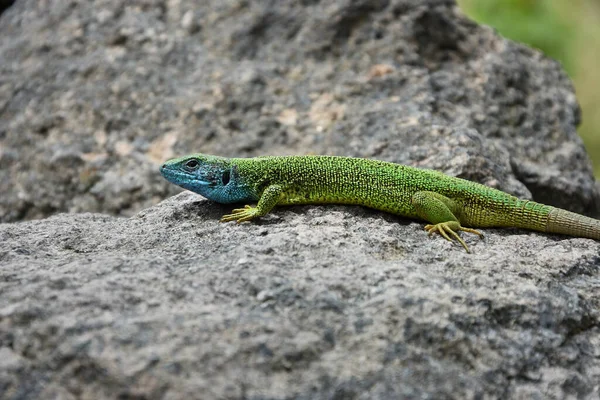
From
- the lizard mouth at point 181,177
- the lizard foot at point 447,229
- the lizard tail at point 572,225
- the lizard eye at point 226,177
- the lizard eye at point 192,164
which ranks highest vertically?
the lizard eye at point 192,164

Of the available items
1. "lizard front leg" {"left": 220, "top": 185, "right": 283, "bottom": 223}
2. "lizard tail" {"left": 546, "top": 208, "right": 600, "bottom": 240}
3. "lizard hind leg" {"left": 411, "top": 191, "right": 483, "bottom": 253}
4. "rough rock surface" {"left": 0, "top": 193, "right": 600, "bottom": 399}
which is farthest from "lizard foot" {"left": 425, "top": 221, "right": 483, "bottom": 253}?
"lizard front leg" {"left": 220, "top": 185, "right": 283, "bottom": 223}

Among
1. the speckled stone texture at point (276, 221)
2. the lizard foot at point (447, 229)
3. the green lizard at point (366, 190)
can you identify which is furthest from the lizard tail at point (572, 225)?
the lizard foot at point (447, 229)

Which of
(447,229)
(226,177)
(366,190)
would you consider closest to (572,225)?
(447,229)

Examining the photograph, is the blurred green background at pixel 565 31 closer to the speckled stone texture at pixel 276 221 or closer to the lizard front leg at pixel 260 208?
the speckled stone texture at pixel 276 221

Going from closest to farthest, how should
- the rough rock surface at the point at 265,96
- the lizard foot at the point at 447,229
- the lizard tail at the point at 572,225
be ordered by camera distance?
the lizard foot at the point at 447,229 → the lizard tail at the point at 572,225 → the rough rock surface at the point at 265,96

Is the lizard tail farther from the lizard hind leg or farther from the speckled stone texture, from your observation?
the lizard hind leg

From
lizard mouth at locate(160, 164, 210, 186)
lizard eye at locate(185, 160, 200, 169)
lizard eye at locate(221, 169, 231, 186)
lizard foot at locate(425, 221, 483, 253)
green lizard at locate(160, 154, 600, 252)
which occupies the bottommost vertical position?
lizard foot at locate(425, 221, 483, 253)

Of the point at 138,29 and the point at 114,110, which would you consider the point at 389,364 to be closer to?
the point at 114,110

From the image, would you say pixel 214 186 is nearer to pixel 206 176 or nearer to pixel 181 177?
pixel 206 176
